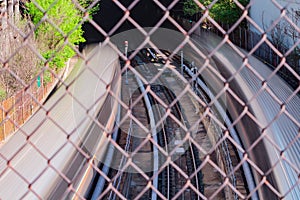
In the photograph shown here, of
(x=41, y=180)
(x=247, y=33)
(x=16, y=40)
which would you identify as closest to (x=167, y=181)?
(x=41, y=180)

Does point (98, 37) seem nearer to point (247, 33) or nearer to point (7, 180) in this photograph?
point (247, 33)

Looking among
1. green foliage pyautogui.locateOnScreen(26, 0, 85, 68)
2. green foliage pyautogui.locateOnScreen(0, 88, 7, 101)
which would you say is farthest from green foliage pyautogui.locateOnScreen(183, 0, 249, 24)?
green foliage pyautogui.locateOnScreen(0, 88, 7, 101)

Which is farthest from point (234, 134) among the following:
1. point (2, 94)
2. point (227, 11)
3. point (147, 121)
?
point (227, 11)

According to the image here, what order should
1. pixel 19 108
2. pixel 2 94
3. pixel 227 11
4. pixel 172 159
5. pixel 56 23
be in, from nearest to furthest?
1. pixel 172 159
2. pixel 19 108
3. pixel 2 94
4. pixel 56 23
5. pixel 227 11

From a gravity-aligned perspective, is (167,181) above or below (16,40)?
below

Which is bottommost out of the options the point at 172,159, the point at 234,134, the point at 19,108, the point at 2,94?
the point at 172,159

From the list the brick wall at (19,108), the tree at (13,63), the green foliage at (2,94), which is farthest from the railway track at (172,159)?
the green foliage at (2,94)

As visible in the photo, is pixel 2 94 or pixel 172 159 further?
pixel 2 94

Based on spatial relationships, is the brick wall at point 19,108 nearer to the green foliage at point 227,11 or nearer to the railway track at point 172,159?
the railway track at point 172,159

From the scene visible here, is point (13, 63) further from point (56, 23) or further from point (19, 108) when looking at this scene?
point (56, 23)

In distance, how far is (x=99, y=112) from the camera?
9477 millimetres

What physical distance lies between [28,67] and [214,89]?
3.77m

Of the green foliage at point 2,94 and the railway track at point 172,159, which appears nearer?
the railway track at point 172,159

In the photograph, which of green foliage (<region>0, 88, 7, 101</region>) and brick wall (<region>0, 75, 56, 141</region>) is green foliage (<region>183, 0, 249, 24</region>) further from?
green foliage (<region>0, 88, 7, 101</region>)
